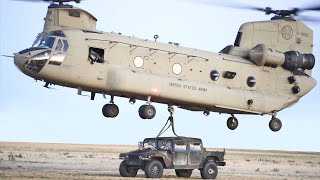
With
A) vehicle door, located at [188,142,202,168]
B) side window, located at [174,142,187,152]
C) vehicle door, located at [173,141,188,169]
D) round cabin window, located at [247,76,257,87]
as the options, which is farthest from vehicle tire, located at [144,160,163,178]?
round cabin window, located at [247,76,257,87]

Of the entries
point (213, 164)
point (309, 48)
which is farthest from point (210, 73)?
point (309, 48)

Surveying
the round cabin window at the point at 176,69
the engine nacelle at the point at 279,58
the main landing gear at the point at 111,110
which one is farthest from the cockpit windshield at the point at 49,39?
the engine nacelle at the point at 279,58

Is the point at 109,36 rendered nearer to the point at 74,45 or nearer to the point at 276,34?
the point at 74,45

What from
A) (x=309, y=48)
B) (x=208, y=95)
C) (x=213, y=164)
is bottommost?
(x=213, y=164)

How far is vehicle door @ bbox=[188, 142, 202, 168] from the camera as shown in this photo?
34.2 meters

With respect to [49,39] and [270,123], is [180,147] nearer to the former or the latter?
[270,123]

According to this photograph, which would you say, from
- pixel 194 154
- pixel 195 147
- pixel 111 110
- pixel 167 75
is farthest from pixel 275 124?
pixel 111 110

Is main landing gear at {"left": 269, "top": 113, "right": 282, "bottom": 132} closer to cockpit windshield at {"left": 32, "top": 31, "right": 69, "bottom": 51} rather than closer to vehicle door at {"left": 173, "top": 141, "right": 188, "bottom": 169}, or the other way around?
vehicle door at {"left": 173, "top": 141, "right": 188, "bottom": 169}

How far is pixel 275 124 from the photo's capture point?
37094mm

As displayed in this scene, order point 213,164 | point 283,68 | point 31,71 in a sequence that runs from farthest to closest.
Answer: point 283,68 → point 213,164 → point 31,71

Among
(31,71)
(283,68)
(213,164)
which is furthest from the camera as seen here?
(283,68)

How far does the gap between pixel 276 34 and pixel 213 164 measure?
7144 mm

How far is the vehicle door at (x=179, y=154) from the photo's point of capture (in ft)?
111

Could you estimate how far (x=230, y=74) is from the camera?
117ft
